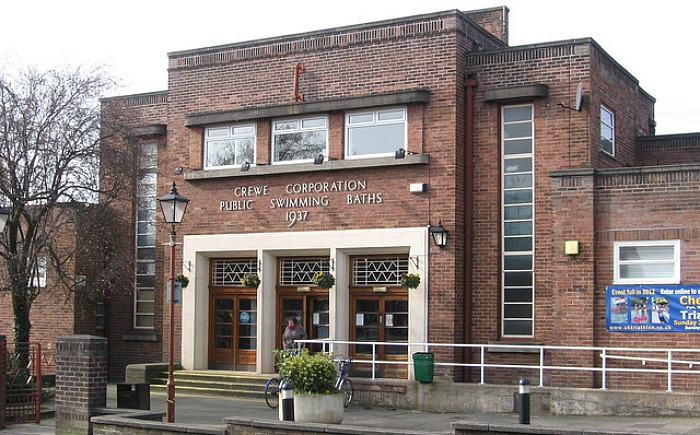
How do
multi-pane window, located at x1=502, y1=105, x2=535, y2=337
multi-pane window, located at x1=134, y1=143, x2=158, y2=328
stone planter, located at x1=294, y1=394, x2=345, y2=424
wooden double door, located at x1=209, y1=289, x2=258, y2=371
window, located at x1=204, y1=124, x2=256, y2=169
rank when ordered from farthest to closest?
multi-pane window, located at x1=134, y1=143, x2=158, y2=328, wooden double door, located at x1=209, y1=289, x2=258, y2=371, window, located at x1=204, y1=124, x2=256, y2=169, multi-pane window, located at x1=502, y1=105, x2=535, y2=337, stone planter, located at x1=294, y1=394, x2=345, y2=424

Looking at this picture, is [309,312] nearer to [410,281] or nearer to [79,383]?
[410,281]

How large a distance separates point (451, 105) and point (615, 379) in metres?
6.72

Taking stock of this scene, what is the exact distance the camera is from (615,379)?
2012 centimetres

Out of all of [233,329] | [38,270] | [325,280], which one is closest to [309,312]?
[325,280]

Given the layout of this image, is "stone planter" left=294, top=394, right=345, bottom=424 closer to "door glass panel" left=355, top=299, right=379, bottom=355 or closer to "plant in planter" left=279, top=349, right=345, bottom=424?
"plant in planter" left=279, top=349, right=345, bottom=424

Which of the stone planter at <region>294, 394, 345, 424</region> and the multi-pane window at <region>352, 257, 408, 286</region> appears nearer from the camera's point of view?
the stone planter at <region>294, 394, 345, 424</region>

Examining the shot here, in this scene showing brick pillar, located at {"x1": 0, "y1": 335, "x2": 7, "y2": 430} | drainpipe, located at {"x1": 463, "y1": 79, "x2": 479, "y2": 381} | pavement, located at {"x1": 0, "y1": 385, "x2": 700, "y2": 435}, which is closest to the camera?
pavement, located at {"x1": 0, "y1": 385, "x2": 700, "y2": 435}

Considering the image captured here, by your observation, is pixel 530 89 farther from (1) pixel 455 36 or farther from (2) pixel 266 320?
(2) pixel 266 320

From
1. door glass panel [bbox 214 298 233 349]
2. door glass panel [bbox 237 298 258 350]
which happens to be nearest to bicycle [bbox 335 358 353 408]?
door glass panel [bbox 237 298 258 350]

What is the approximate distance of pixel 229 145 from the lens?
24.8 meters

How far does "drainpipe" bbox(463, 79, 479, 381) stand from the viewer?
71.6 feet

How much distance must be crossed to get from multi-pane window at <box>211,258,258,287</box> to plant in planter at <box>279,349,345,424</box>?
845 centimetres

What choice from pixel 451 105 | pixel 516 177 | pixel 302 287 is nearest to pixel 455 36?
pixel 451 105

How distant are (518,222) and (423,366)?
396 centimetres
